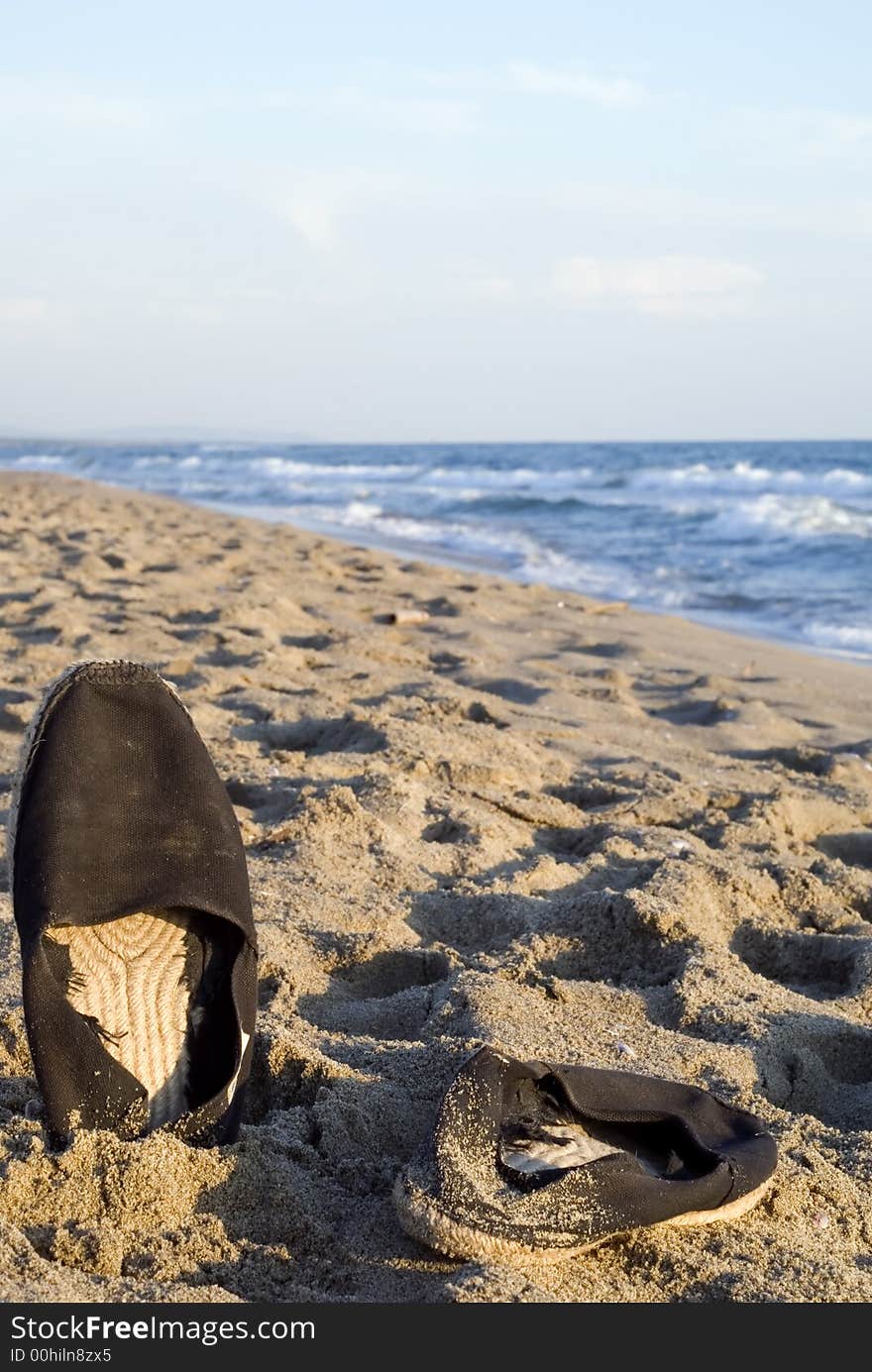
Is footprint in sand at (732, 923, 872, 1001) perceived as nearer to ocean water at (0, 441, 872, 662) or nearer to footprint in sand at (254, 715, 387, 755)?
footprint in sand at (254, 715, 387, 755)

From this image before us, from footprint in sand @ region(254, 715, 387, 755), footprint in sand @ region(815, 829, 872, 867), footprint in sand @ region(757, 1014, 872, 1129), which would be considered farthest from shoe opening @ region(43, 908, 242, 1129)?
footprint in sand @ region(815, 829, 872, 867)

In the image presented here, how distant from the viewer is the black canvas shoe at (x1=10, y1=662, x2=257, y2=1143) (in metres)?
1.61

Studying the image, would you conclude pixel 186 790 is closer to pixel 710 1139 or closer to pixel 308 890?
pixel 308 890

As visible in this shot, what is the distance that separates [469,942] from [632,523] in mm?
12947

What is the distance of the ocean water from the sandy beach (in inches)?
125

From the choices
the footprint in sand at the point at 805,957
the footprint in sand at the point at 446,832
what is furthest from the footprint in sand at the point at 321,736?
the footprint in sand at the point at 805,957

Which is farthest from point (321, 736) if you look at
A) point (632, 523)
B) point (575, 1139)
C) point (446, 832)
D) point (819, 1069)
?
point (632, 523)

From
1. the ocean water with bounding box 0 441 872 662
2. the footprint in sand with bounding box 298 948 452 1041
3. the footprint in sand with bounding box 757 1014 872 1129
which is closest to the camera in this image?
the footprint in sand with bounding box 757 1014 872 1129

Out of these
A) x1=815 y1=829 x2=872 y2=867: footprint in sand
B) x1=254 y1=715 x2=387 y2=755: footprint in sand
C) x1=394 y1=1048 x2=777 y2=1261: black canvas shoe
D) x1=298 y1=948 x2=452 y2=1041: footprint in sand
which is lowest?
x1=815 y1=829 x2=872 y2=867: footprint in sand

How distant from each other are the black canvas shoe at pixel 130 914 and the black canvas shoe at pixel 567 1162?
0.32 m

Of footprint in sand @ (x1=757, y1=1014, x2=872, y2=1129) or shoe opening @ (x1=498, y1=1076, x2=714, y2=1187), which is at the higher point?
shoe opening @ (x1=498, y1=1076, x2=714, y2=1187)

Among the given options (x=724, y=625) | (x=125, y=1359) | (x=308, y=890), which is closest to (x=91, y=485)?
(x=724, y=625)

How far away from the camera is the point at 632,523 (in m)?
14.8

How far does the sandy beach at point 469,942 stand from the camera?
4.64 feet
